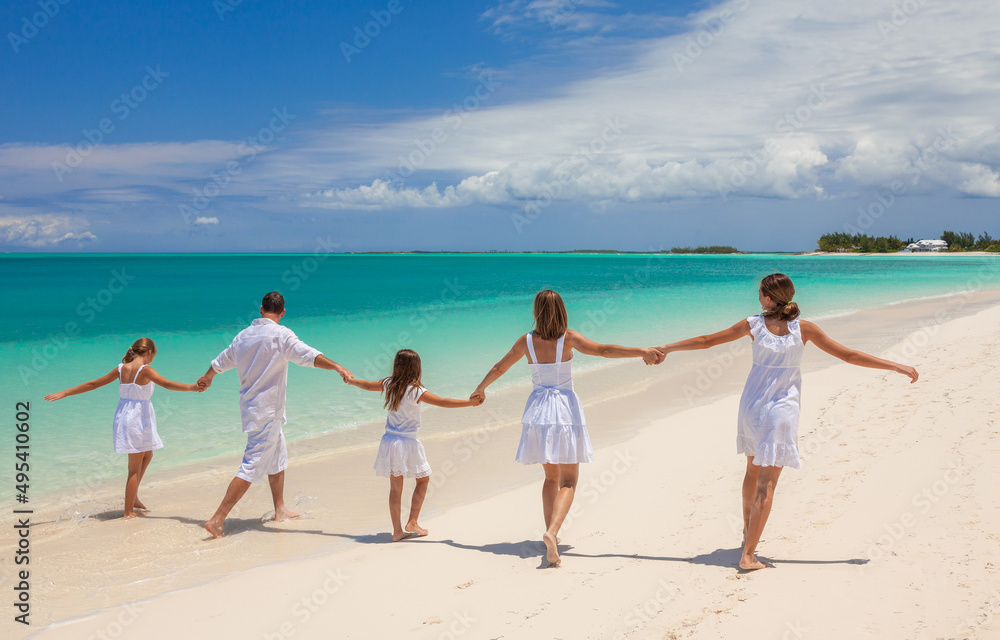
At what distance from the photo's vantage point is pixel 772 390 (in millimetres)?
4270

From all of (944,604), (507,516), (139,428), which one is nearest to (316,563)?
(507,516)

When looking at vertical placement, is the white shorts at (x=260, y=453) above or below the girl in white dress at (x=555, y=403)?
below

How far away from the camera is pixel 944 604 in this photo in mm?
3469

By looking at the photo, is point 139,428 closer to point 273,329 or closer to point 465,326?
point 273,329

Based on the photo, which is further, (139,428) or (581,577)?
(139,428)

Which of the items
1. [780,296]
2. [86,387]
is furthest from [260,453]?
[780,296]

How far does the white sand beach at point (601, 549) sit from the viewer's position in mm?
3660

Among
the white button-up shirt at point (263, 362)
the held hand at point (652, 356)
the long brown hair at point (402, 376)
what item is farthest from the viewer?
the white button-up shirt at point (263, 362)

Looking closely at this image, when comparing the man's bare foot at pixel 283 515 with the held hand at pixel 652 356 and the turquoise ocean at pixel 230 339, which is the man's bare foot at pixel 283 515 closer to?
the turquoise ocean at pixel 230 339

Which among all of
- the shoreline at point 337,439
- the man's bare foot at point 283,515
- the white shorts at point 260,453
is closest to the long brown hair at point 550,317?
the white shorts at point 260,453

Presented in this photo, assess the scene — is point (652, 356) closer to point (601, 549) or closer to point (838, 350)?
point (838, 350)

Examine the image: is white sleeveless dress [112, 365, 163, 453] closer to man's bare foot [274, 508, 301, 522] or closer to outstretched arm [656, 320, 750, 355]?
man's bare foot [274, 508, 301, 522]

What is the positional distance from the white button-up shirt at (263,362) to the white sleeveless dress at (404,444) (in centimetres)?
103

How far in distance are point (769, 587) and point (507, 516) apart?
2.54 metres
